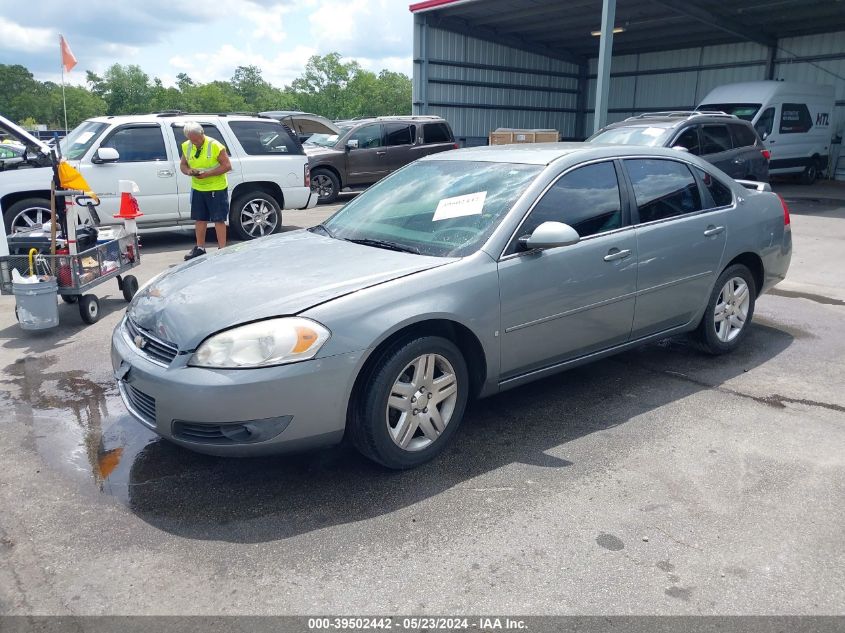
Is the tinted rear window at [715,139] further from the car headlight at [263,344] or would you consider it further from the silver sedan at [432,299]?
the car headlight at [263,344]

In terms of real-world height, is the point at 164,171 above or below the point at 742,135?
below

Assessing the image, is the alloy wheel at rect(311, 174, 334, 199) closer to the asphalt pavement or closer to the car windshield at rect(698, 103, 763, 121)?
the car windshield at rect(698, 103, 763, 121)

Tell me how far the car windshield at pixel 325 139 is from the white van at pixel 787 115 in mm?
9714

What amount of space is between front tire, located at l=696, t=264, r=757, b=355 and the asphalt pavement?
1.28ft

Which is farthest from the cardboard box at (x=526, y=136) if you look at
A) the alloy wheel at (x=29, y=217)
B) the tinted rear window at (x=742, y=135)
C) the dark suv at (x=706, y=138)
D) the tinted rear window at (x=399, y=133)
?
the alloy wheel at (x=29, y=217)

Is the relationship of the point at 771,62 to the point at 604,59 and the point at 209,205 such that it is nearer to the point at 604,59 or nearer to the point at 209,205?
the point at 604,59

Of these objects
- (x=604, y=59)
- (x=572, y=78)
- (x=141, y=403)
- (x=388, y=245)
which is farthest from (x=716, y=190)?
(x=572, y=78)

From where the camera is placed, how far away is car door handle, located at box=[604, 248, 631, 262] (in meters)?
4.19

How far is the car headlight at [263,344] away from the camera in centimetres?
312

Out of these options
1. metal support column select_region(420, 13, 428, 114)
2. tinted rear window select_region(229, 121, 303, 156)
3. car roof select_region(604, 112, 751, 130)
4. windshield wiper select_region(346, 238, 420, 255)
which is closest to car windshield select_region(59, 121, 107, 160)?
tinted rear window select_region(229, 121, 303, 156)

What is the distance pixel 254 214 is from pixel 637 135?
6.15 meters

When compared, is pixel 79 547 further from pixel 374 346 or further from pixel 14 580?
pixel 374 346

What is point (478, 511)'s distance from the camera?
3.19 meters

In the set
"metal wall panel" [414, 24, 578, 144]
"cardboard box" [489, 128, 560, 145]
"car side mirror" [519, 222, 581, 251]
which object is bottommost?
"car side mirror" [519, 222, 581, 251]
